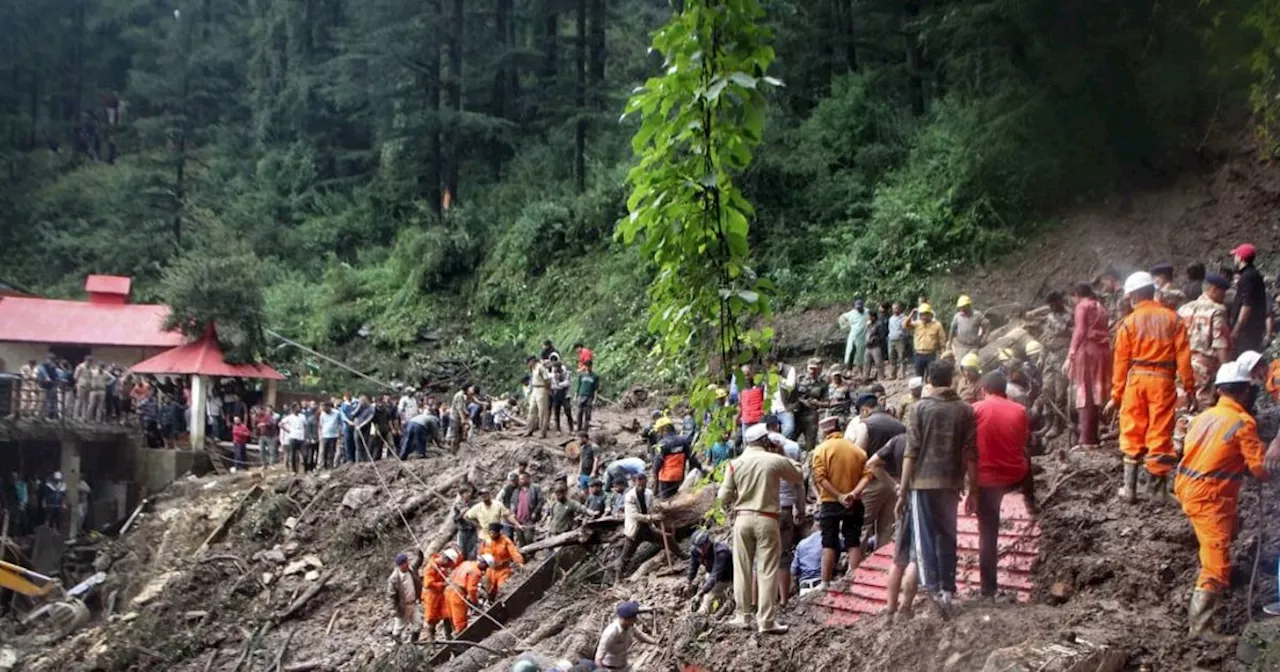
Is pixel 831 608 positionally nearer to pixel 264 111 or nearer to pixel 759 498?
pixel 759 498

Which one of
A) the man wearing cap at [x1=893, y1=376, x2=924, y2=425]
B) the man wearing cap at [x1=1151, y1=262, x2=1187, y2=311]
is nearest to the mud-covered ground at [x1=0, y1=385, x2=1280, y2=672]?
the man wearing cap at [x1=893, y1=376, x2=924, y2=425]

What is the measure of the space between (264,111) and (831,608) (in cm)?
4945

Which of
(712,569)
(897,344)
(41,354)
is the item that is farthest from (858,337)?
(41,354)

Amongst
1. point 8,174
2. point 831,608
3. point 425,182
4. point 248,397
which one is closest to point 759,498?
point 831,608

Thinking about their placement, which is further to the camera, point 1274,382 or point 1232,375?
point 1274,382

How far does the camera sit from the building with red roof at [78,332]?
31672mm

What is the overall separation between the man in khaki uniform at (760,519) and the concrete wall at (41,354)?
28357 millimetres

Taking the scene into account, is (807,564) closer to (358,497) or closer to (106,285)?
(358,497)

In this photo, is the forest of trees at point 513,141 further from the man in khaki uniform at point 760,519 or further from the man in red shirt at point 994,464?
the man in khaki uniform at point 760,519

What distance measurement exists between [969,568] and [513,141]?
36.5m

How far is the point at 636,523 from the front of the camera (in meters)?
13.2

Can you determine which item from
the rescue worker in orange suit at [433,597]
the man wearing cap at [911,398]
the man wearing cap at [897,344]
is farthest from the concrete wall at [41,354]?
the man wearing cap at [911,398]

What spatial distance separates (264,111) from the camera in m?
51.7

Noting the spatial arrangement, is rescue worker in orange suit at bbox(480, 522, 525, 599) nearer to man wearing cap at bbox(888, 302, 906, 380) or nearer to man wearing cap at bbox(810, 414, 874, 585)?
man wearing cap at bbox(810, 414, 874, 585)
